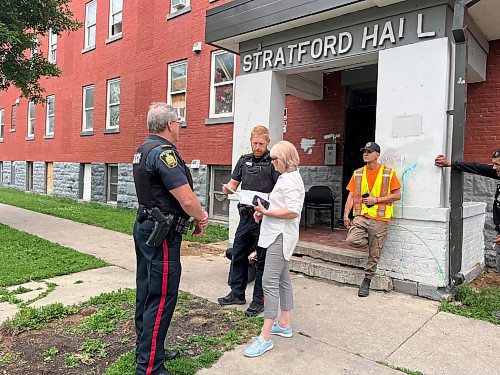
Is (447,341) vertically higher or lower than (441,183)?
lower

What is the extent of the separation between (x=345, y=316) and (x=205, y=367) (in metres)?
1.71

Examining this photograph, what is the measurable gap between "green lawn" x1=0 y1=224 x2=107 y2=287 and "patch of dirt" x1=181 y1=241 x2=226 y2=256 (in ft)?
5.02

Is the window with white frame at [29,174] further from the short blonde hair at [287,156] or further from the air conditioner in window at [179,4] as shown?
the short blonde hair at [287,156]

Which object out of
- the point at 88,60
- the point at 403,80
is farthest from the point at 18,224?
the point at 403,80

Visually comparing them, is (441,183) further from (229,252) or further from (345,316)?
(229,252)

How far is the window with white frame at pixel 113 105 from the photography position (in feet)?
45.4

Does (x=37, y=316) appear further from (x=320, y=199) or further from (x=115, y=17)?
(x=115, y=17)

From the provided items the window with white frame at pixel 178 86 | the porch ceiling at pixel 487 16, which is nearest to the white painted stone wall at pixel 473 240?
the porch ceiling at pixel 487 16

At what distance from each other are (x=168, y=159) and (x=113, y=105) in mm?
12223

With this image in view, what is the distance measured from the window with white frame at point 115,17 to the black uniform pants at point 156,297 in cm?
1271

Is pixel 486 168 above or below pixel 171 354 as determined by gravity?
above

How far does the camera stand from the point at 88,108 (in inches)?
608

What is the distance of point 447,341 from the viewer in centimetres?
366

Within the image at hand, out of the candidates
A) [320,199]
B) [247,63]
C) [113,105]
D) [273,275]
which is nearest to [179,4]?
[113,105]
